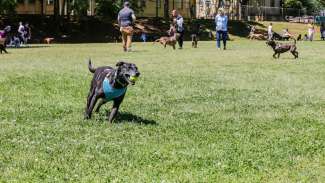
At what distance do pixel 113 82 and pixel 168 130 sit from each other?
118 cm

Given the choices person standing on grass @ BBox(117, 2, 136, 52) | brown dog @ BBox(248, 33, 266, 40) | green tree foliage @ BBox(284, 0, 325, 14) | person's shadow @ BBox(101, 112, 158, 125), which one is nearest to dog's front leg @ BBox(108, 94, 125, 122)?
person's shadow @ BBox(101, 112, 158, 125)

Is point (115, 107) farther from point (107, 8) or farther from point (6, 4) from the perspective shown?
point (107, 8)

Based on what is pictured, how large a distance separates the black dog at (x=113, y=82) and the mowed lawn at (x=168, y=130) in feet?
1.41

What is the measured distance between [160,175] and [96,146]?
1.68 metres

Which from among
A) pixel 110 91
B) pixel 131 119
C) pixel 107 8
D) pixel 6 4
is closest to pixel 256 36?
pixel 107 8

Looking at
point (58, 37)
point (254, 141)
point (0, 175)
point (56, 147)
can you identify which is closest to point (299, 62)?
point (254, 141)

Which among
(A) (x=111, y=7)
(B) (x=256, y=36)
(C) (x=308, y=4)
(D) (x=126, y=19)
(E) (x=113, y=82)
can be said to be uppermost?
(C) (x=308, y=4)

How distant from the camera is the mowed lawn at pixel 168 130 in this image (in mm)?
7215

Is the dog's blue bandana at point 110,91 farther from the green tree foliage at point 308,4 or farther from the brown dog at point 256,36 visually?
the green tree foliage at point 308,4

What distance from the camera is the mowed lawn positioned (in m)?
7.21

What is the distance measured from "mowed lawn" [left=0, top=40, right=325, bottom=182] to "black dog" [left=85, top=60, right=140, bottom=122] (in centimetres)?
43

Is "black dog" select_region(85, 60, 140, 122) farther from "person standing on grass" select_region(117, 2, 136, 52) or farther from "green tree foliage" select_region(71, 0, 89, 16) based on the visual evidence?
"green tree foliage" select_region(71, 0, 89, 16)

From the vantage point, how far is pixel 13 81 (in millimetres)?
15164

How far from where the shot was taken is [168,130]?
32.3ft
